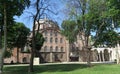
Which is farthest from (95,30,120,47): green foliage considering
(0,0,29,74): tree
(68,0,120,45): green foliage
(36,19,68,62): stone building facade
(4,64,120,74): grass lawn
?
(36,19,68,62): stone building facade

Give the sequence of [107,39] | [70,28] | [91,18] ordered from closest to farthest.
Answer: [91,18]
[70,28]
[107,39]

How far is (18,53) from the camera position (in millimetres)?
96875

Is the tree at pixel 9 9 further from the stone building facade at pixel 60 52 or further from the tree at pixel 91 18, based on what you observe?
the stone building facade at pixel 60 52

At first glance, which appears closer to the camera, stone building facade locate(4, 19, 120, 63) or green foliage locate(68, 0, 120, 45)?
green foliage locate(68, 0, 120, 45)

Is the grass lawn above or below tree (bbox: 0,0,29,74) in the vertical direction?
below

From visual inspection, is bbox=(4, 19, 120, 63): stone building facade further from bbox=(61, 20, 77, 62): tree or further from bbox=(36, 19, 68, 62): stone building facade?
bbox=(61, 20, 77, 62): tree

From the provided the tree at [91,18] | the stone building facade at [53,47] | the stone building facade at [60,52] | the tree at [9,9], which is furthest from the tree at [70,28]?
the stone building facade at [60,52]

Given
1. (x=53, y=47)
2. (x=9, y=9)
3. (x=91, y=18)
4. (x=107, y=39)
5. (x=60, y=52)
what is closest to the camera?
Result: (x=9, y=9)

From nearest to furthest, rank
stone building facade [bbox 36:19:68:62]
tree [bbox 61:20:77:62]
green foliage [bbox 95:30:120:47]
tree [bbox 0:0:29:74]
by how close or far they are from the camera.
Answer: tree [bbox 0:0:29:74]
tree [bbox 61:20:77:62]
green foliage [bbox 95:30:120:47]
stone building facade [bbox 36:19:68:62]

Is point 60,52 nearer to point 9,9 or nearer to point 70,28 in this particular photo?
point 70,28

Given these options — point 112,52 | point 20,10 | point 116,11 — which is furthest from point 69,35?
point 112,52

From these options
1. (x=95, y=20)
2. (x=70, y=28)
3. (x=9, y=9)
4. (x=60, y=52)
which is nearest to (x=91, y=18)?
(x=95, y=20)

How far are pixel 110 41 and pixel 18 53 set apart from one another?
42.3m

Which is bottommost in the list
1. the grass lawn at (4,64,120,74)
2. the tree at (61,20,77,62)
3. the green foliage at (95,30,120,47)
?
the grass lawn at (4,64,120,74)
